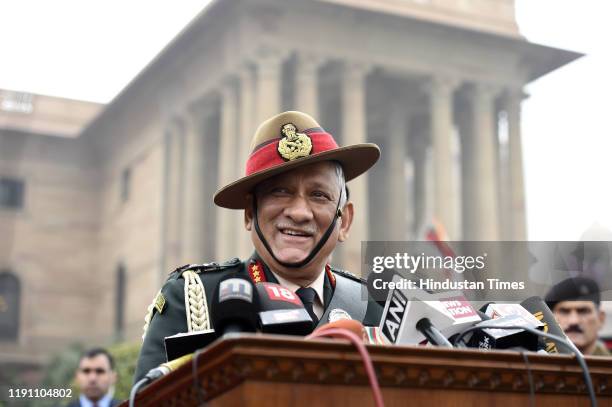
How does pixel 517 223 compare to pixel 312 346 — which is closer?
pixel 312 346

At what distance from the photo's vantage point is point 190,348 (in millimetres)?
3086

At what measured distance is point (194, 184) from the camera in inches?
1646

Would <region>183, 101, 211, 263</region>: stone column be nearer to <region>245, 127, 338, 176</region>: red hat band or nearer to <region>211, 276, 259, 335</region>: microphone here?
<region>245, 127, 338, 176</region>: red hat band

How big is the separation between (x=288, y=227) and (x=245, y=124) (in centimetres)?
3321

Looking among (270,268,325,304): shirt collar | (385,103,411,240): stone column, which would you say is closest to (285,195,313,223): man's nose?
(270,268,325,304): shirt collar

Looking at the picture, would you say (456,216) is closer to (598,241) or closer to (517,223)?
(517,223)

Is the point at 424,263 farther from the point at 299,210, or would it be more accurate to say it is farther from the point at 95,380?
the point at 95,380

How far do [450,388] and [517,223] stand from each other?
38085 millimetres

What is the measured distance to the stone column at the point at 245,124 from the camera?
3591 centimetres

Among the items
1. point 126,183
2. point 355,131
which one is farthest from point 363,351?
point 126,183

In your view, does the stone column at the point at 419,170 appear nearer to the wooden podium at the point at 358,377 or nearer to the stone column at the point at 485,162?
the stone column at the point at 485,162

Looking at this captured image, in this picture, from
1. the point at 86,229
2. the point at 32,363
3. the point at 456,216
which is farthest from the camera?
the point at 86,229

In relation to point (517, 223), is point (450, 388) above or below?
below

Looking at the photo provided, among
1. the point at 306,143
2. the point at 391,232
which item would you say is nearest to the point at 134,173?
the point at 391,232
